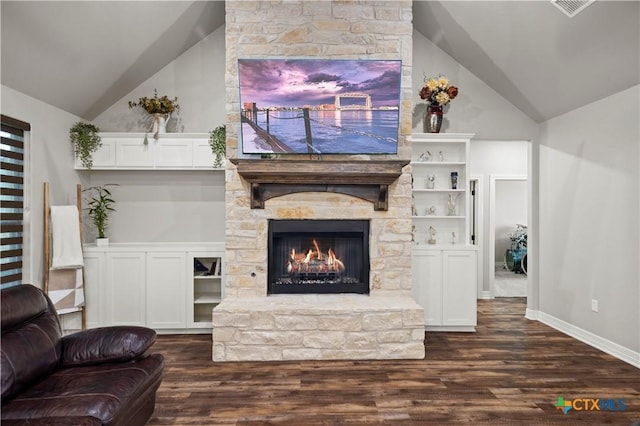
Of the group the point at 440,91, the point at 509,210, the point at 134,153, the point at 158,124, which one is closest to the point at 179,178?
the point at 134,153

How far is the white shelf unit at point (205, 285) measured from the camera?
434cm

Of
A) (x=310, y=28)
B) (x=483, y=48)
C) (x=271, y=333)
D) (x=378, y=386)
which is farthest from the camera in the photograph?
(x=483, y=48)

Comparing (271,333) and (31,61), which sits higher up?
(31,61)

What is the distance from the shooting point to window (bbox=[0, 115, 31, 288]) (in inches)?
136

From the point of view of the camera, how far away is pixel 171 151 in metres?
4.53

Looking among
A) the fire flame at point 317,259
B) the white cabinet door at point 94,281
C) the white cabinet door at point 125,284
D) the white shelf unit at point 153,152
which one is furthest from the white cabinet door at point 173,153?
the fire flame at point 317,259

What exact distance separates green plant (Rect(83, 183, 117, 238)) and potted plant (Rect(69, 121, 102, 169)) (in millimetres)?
408

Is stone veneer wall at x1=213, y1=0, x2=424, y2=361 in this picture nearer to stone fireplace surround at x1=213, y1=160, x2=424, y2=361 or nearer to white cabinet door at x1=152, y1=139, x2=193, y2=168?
stone fireplace surround at x1=213, y1=160, x2=424, y2=361

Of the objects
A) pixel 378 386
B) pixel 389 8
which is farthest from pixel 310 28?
pixel 378 386

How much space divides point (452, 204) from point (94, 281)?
4.17 m

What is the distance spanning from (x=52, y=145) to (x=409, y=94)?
369 centimetres

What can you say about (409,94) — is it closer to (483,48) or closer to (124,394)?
(483,48)

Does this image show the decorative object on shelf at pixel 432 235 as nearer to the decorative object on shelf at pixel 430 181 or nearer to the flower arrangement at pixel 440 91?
the decorative object on shelf at pixel 430 181

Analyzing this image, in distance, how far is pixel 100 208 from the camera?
4.51 m
